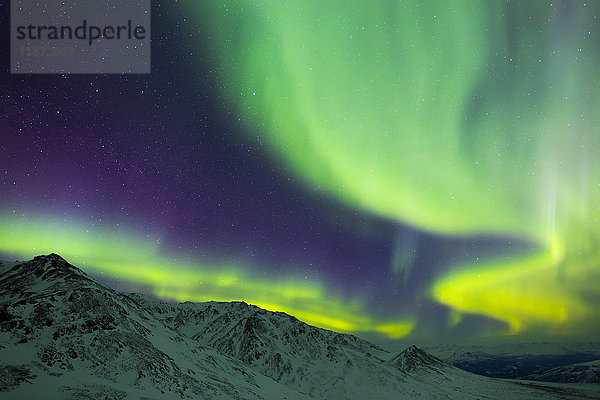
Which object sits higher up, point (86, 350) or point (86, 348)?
point (86, 348)

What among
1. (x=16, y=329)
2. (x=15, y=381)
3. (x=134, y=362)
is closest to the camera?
(x=15, y=381)

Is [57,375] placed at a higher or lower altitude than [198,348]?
higher

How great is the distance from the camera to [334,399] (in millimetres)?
197750

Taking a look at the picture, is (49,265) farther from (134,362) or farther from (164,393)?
(164,393)

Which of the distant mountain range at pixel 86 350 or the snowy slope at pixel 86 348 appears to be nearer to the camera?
the distant mountain range at pixel 86 350

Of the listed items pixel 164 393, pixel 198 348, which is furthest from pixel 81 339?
pixel 198 348

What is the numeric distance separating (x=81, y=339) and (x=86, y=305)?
12935 millimetres

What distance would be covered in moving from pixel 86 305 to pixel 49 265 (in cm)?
2641

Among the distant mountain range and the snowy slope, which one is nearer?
the distant mountain range

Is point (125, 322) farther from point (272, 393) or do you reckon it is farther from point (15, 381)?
Result: point (272, 393)

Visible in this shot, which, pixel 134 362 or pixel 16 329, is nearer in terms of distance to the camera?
pixel 16 329

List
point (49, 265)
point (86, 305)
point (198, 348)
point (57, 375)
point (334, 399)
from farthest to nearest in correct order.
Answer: point (334, 399), point (198, 348), point (49, 265), point (86, 305), point (57, 375)

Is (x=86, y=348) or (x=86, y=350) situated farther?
(x=86, y=348)

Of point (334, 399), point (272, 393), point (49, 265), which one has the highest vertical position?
point (49, 265)
